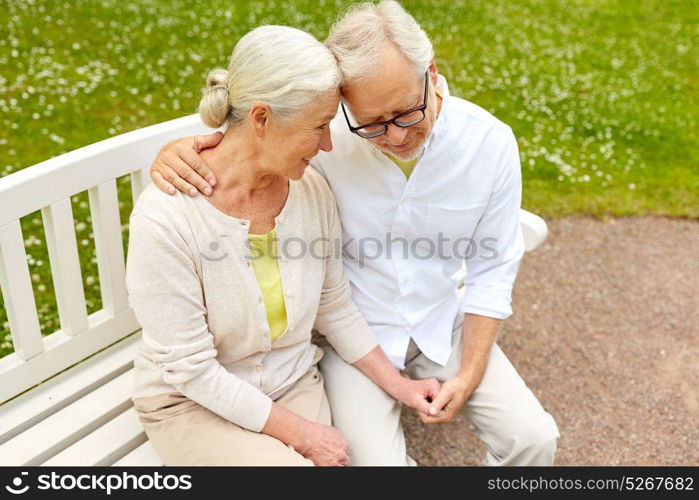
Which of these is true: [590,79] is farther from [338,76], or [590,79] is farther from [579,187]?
[338,76]

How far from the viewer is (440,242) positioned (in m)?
2.85

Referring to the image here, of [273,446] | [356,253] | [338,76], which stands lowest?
[273,446]

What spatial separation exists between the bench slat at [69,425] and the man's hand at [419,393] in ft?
3.41

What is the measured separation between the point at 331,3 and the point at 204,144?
6883mm

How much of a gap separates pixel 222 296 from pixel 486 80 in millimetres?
5493

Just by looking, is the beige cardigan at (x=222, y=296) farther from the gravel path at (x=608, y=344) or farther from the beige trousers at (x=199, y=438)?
the gravel path at (x=608, y=344)

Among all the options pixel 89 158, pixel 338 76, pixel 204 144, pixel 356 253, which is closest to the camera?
pixel 338 76

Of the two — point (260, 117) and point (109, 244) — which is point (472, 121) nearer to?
point (260, 117)

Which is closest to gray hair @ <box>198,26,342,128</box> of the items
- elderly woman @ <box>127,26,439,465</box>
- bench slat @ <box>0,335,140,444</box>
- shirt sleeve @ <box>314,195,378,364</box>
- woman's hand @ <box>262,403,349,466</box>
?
elderly woman @ <box>127,26,439,465</box>

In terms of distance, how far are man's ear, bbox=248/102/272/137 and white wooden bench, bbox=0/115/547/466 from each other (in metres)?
0.73

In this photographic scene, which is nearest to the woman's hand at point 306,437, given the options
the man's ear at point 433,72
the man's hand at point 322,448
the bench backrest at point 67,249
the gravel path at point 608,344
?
the man's hand at point 322,448

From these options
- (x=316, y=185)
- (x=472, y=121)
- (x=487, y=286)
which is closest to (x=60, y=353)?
(x=316, y=185)

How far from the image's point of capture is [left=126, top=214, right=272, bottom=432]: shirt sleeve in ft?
7.29
